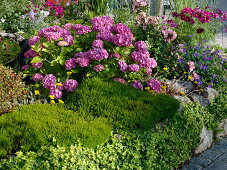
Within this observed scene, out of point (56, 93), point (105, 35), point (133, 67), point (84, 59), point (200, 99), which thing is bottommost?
point (200, 99)

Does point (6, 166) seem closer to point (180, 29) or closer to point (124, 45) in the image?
point (124, 45)

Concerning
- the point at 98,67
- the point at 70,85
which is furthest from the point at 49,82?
the point at 98,67

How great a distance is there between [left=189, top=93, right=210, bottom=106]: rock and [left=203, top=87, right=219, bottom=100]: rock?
11 centimetres

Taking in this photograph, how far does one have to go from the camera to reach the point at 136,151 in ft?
13.1

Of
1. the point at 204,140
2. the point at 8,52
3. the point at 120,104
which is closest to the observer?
the point at 120,104

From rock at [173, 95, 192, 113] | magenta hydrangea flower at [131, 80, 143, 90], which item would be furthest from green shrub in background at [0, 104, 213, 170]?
magenta hydrangea flower at [131, 80, 143, 90]

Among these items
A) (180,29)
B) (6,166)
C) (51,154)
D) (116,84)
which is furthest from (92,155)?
(180,29)

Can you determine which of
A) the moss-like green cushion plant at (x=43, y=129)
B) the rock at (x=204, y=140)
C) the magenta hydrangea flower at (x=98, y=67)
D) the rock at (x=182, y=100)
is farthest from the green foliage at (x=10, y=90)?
the rock at (x=204, y=140)

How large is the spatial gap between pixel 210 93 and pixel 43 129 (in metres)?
3.25

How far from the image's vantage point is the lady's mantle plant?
4.80m

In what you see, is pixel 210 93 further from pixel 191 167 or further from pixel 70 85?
pixel 70 85

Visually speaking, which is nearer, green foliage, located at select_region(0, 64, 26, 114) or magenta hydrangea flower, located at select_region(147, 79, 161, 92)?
green foliage, located at select_region(0, 64, 26, 114)

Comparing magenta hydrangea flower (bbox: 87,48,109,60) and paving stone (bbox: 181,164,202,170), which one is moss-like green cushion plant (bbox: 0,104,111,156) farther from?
paving stone (bbox: 181,164,202,170)

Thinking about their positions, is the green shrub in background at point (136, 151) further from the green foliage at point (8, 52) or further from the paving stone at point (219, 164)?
the green foliage at point (8, 52)
